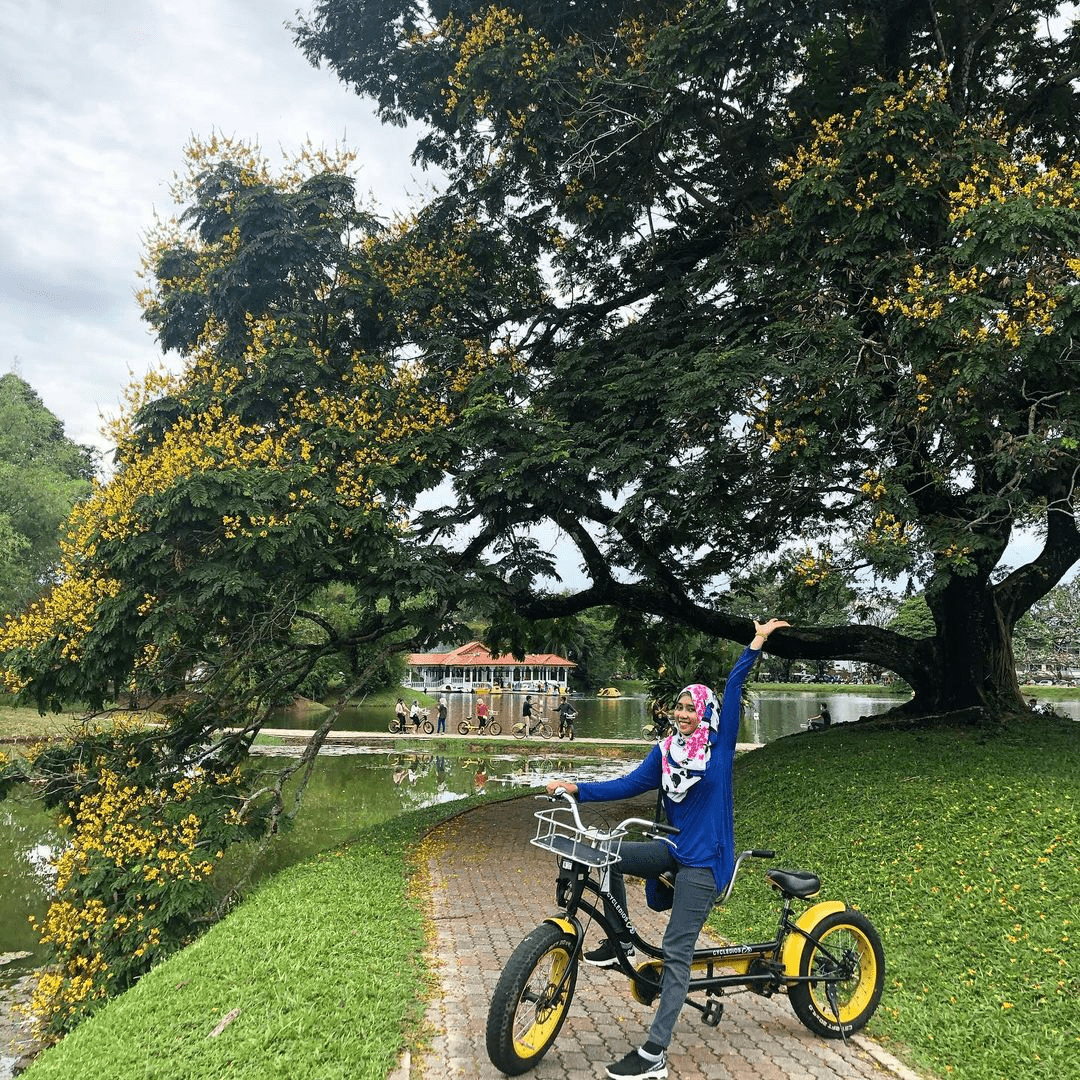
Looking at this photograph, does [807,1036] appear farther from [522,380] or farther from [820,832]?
[522,380]

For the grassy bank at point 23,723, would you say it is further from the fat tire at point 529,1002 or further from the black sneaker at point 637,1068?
the black sneaker at point 637,1068

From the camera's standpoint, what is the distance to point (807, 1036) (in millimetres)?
4309

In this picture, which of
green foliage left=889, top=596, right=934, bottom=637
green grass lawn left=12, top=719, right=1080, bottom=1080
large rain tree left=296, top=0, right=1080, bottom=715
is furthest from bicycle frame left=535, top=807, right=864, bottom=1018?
green foliage left=889, top=596, right=934, bottom=637

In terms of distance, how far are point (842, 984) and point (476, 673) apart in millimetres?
67096

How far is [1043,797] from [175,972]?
7444 millimetres

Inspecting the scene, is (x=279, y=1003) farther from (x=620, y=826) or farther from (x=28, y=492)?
(x=28, y=492)

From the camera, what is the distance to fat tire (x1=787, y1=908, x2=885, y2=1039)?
13.8 feet

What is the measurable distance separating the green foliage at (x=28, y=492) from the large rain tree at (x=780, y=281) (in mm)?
19635

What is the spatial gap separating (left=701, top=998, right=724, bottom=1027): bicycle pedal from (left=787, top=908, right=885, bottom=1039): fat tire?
401 mm

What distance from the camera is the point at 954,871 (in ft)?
21.3

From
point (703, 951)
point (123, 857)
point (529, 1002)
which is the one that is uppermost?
point (703, 951)

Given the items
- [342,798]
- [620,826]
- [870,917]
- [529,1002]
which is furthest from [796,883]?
[342,798]

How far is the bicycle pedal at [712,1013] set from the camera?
13.2 ft

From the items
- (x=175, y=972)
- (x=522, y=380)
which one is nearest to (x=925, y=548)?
(x=522, y=380)
